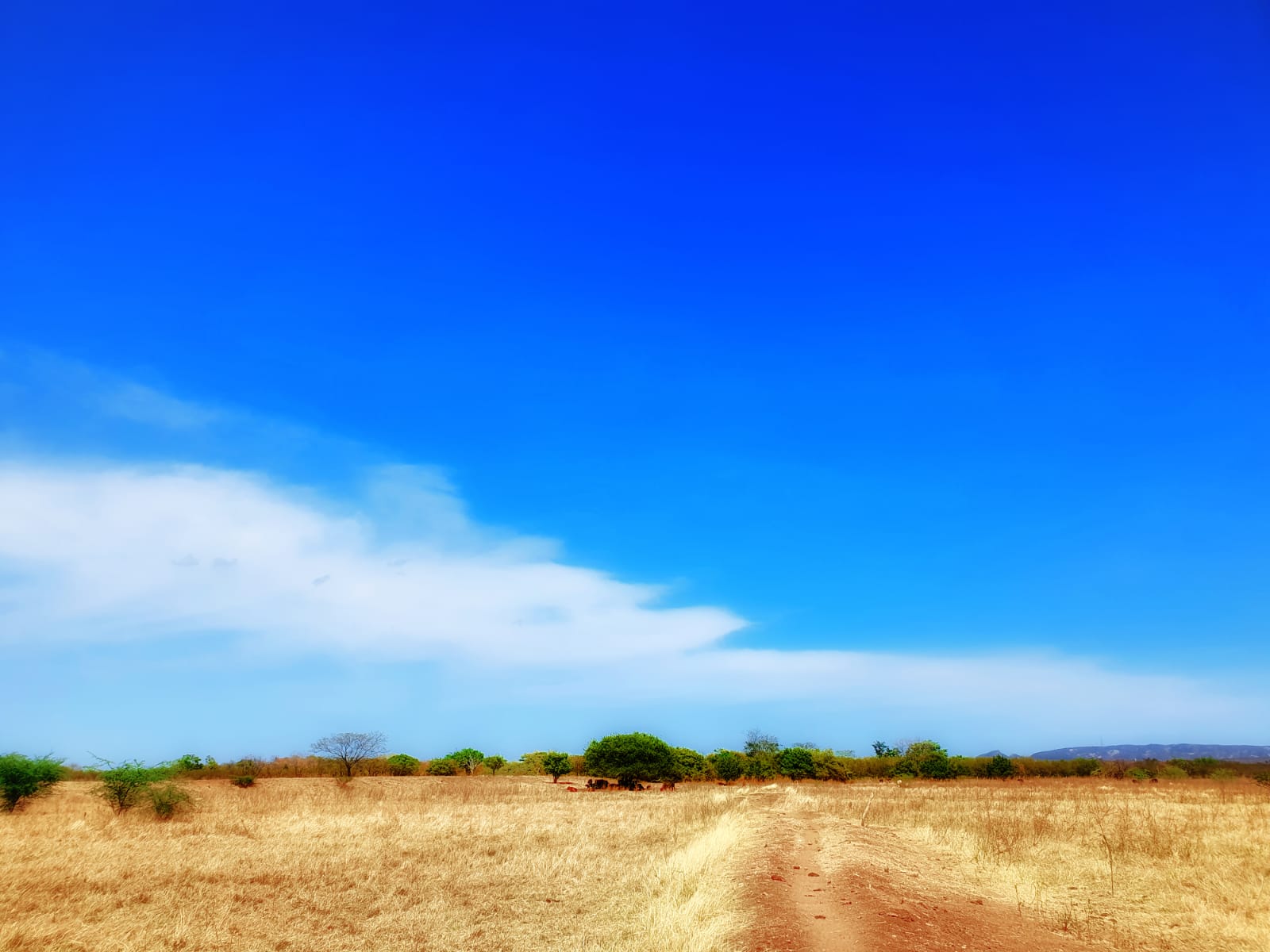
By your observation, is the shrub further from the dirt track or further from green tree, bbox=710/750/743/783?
the dirt track

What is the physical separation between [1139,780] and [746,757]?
31.0 metres

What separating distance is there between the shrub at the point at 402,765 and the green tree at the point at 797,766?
3261 cm

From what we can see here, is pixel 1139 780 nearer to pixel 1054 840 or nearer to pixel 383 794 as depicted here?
pixel 1054 840

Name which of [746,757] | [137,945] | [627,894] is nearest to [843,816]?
[627,894]

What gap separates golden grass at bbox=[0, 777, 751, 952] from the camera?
12.1 m

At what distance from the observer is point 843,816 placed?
28312 millimetres

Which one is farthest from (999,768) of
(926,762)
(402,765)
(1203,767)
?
(402,765)

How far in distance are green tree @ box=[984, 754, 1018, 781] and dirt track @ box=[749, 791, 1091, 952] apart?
2195 inches

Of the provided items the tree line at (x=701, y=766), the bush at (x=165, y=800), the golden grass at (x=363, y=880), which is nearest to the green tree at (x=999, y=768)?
the tree line at (x=701, y=766)

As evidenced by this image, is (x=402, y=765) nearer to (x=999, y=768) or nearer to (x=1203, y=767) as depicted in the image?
(x=999, y=768)

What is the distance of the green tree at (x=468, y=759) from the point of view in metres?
68.9

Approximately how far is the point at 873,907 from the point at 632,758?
42390mm

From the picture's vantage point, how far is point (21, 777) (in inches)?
1101

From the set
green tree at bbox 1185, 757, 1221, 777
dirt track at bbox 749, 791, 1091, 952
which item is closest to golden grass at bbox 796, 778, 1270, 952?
dirt track at bbox 749, 791, 1091, 952
